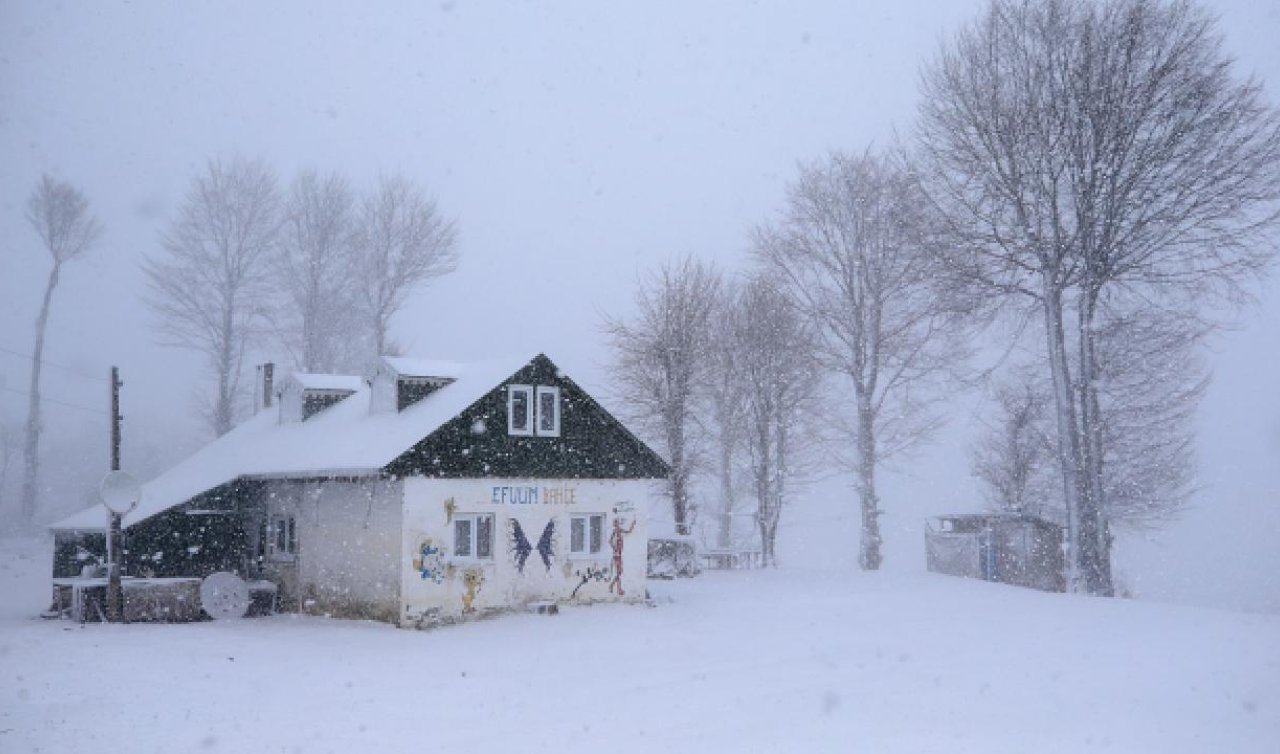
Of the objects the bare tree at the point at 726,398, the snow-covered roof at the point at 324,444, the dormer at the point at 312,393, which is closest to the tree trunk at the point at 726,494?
the bare tree at the point at 726,398

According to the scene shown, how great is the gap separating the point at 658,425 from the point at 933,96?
58.1 feet

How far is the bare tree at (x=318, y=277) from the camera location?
40594 millimetres

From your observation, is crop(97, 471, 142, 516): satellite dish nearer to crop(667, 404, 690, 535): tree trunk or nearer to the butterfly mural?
the butterfly mural

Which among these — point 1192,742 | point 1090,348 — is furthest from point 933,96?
point 1192,742

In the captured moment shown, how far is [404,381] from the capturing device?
81.9 ft

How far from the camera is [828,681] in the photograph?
14.0 meters

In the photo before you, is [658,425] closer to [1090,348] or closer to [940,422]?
[940,422]

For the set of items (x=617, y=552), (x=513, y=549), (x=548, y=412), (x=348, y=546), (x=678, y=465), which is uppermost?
(x=548, y=412)

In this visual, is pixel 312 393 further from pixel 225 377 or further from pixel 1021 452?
pixel 1021 452

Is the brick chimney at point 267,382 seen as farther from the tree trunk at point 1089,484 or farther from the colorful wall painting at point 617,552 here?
the tree trunk at point 1089,484

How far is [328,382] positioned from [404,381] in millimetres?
5890

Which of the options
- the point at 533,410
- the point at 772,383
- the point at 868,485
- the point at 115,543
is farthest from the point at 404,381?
the point at 772,383

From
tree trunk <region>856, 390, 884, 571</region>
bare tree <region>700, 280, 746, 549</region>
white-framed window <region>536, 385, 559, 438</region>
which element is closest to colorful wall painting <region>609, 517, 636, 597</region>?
white-framed window <region>536, 385, 559, 438</region>

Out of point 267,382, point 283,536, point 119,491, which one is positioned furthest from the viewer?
point 267,382
